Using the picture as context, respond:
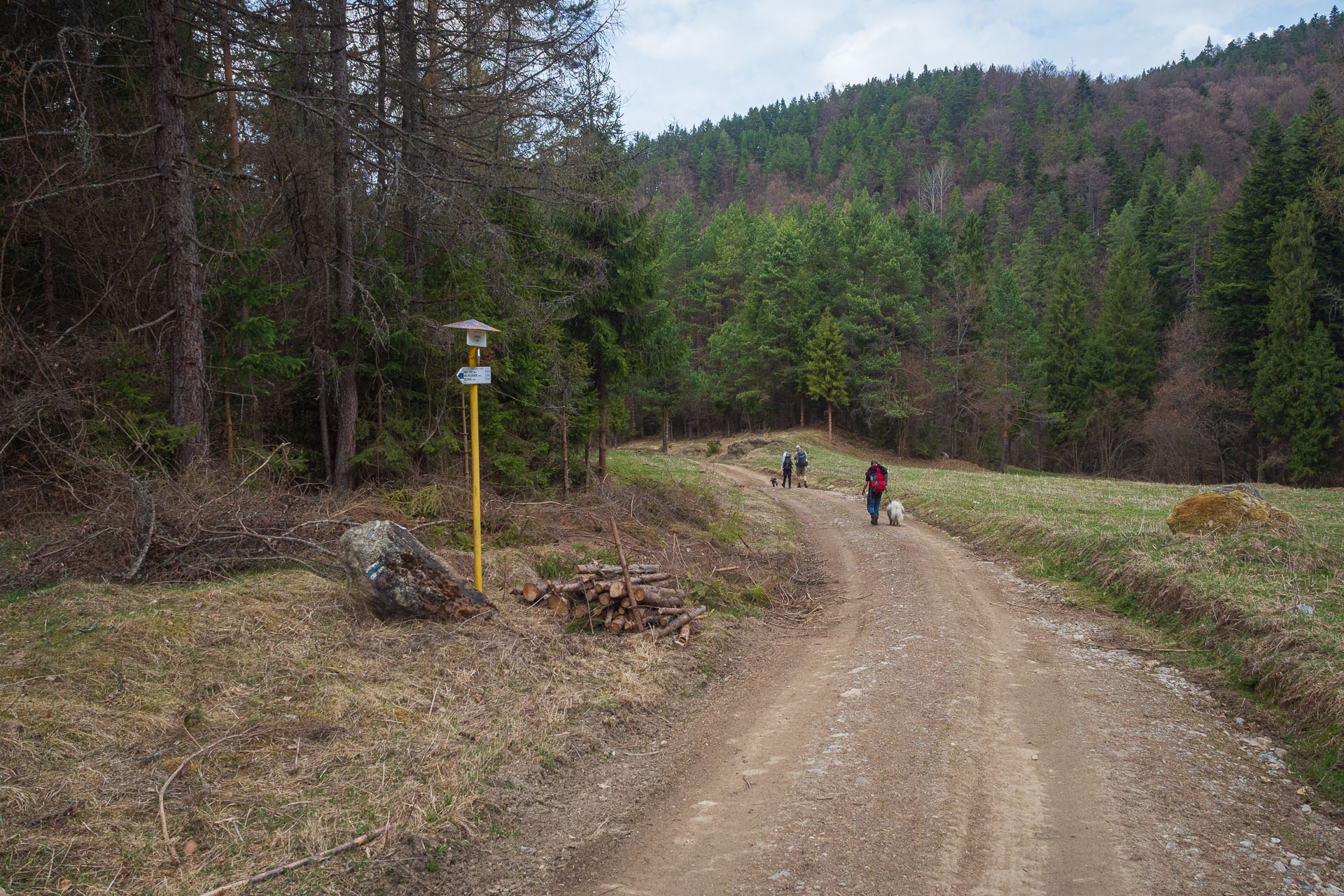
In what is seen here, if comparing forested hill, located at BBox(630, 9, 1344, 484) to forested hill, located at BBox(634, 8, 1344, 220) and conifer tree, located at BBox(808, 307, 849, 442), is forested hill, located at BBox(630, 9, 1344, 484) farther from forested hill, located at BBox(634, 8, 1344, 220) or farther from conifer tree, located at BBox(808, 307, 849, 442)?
forested hill, located at BBox(634, 8, 1344, 220)

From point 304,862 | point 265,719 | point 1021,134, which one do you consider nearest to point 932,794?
point 304,862

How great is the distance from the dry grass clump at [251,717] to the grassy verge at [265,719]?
0.02m

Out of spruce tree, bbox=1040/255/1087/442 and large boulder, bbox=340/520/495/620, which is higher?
spruce tree, bbox=1040/255/1087/442

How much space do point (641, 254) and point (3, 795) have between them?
19.6 meters

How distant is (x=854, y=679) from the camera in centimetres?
817

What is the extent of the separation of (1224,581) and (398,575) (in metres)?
10.6

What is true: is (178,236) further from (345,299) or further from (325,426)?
(325,426)

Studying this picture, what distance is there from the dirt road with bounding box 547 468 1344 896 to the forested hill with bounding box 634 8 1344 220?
75.6m

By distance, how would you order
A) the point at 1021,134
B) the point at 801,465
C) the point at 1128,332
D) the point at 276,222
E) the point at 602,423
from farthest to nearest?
the point at 1021,134
the point at 1128,332
the point at 801,465
the point at 602,423
the point at 276,222

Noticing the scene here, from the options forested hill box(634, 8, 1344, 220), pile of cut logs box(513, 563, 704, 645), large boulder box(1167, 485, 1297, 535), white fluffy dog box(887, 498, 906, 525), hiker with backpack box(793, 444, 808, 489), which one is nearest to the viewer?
pile of cut logs box(513, 563, 704, 645)

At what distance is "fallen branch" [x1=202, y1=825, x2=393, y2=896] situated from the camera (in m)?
4.03

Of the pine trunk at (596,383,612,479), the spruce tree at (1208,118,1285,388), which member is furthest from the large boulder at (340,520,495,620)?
the spruce tree at (1208,118,1285,388)

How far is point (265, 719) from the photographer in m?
5.87

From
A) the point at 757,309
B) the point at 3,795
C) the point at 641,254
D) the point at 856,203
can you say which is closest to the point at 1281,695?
the point at 3,795
